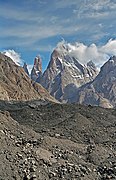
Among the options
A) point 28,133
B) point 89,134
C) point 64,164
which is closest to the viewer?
point 64,164

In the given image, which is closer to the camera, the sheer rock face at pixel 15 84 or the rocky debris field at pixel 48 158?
the rocky debris field at pixel 48 158

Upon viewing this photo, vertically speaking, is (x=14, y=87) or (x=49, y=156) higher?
(x=14, y=87)

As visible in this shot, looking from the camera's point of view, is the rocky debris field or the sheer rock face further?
the sheer rock face

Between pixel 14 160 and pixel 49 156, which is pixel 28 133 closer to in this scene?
pixel 49 156

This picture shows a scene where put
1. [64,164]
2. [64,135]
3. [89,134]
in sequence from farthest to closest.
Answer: [89,134], [64,135], [64,164]

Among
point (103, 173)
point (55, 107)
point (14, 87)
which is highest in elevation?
point (14, 87)

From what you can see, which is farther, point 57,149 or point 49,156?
point 57,149

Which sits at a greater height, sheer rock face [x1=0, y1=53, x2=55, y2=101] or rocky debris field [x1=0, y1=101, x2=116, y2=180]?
sheer rock face [x1=0, y1=53, x2=55, y2=101]

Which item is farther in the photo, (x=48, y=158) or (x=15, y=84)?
(x=15, y=84)

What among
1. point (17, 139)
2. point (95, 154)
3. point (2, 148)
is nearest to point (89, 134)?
point (95, 154)

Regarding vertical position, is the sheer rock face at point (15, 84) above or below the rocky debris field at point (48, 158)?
above

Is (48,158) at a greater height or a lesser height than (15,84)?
lesser
